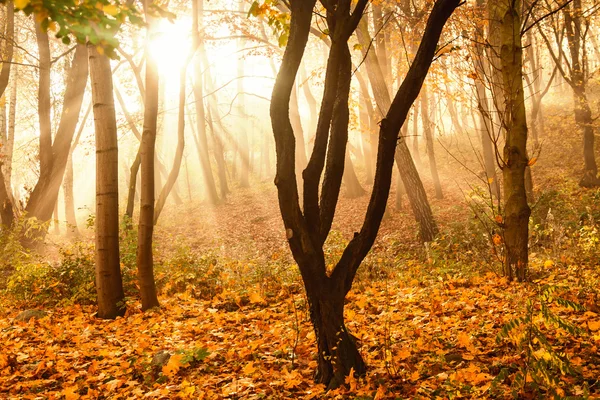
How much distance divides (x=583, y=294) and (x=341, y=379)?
2.93 metres

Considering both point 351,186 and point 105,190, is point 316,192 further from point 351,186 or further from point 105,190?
point 351,186

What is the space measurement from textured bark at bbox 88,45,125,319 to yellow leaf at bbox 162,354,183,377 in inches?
115

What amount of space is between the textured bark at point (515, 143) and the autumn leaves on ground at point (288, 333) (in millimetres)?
473

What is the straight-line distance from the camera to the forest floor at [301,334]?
3.40 m

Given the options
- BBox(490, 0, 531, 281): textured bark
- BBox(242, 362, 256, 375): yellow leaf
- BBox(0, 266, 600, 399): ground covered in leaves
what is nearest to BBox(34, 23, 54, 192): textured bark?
BBox(0, 266, 600, 399): ground covered in leaves

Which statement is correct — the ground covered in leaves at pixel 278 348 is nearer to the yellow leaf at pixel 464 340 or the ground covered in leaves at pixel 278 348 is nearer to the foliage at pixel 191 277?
the yellow leaf at pixel 464 340

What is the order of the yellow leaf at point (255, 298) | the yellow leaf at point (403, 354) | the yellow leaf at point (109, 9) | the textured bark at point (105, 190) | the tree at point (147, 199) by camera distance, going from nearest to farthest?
1. the yellow leaf at point (109, 9)
2. the yellow leaf at point (403, 354)
3. the yellow leaf at point (255, 298)
4. the textured bark at point (105, 190)
5. the tree at point (147, 199)

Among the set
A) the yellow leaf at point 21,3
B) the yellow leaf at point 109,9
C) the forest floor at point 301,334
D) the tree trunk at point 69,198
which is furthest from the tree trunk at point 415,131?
the tree trunk at point 69,198

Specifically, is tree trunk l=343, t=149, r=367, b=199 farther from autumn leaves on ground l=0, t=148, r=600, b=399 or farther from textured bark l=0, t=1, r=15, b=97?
textured bark l=0, t=1, r=15, b=97

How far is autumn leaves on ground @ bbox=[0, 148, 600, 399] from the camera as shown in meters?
3.54

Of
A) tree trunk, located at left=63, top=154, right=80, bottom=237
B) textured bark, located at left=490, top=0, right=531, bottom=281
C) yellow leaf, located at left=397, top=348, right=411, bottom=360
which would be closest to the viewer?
yellow leaf, located at left=397, top=348, right=411, bottom=360

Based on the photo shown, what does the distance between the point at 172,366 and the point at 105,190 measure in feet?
11.4

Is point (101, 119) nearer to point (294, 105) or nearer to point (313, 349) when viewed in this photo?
point (313, 349)

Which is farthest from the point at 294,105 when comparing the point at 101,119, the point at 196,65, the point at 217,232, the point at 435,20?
the point at 435,20
